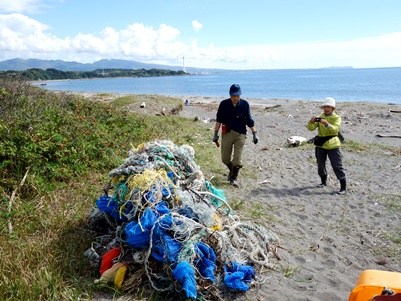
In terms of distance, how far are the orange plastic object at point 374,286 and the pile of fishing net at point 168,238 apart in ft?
3.77

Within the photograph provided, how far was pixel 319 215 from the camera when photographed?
5727mm

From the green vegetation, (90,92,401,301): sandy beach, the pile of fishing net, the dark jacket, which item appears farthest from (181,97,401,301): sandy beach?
the green vegetation

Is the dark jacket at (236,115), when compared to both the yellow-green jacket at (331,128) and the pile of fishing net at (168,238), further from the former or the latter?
the pile of fishing net at (168,238)

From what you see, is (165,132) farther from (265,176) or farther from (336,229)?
(336,229)

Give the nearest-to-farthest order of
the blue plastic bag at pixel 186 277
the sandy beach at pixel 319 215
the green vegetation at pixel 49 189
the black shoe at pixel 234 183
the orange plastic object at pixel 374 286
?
the orange plastic object at pixel 374 286
the blue plastic bag at pixel 186 277
the green vegetation at pixel 49 189
the sandy beach at pixel 319 215
the black shoe at pixel 234 183

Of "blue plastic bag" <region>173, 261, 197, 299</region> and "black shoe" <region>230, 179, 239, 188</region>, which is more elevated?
"blue plastic bag" <region>173, 261, 197, 299</region>

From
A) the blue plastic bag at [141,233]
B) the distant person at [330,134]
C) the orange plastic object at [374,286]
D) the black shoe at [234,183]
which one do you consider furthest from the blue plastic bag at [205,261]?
the distant person at [330,134]

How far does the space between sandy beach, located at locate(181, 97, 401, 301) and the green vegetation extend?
1.68 metres

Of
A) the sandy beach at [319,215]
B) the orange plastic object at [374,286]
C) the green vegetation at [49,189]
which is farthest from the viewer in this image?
the sandy beach at [319,215]

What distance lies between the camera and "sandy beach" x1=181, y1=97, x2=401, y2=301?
3.85 meters

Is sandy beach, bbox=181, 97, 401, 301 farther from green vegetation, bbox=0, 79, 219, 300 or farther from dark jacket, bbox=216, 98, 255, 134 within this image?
green vegetation, bbox=0, 79, 219, 300

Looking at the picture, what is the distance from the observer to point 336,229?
5203 mm

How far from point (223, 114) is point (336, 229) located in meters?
3.02

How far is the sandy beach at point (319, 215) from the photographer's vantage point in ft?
12.6
